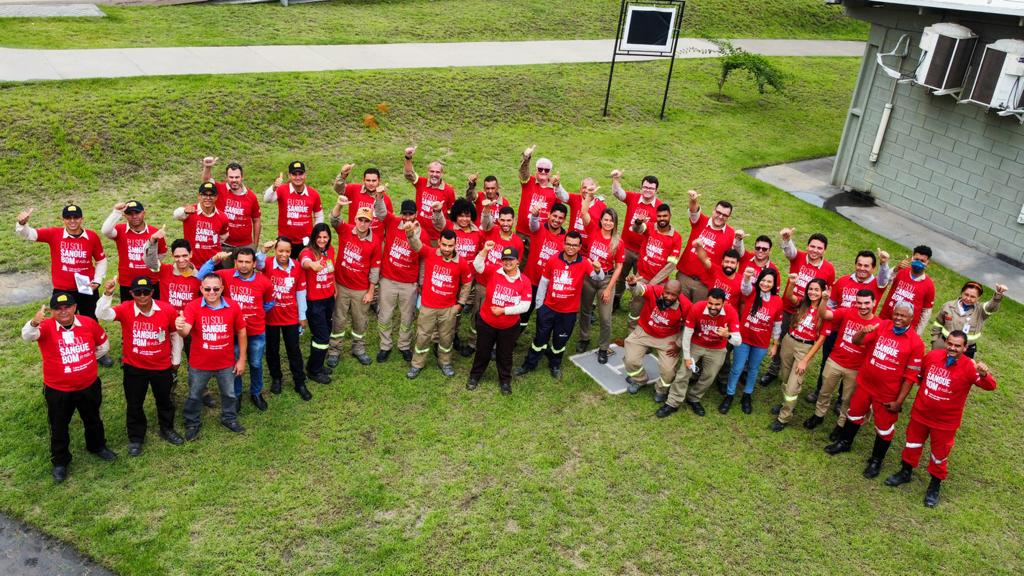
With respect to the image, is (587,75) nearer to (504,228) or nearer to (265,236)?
(265,236)

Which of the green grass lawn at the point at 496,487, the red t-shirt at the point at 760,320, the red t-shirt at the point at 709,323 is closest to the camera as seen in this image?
the green grass lawn at the point at 496,487

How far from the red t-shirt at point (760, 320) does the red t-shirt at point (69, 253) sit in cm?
702

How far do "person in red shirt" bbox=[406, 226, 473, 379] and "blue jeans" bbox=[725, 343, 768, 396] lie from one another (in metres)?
3.17

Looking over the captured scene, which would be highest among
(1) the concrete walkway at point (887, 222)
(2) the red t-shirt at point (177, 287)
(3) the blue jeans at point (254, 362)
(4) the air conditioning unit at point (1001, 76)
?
(4) the air conditioning unit at point (1001, 76)

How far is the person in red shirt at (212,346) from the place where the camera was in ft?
23.4

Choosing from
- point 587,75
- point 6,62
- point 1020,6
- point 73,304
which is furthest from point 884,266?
point 6,62

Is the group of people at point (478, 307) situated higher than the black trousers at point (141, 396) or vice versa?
the group of people at point (478, 307)

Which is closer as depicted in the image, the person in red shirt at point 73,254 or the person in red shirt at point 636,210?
the person in red shirt at point 73,254

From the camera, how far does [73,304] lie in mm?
6566

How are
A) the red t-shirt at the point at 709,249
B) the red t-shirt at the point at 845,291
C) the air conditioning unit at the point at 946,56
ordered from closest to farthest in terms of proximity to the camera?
the red t-shirt at the point at 845,291 → the red t-shirt at the point at 709,249 → the air conditioning unit at the point at 946,56

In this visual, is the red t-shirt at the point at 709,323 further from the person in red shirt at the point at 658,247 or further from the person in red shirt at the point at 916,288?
the person in red shirt at the point at 916,288

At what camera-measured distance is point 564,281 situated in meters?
8.62

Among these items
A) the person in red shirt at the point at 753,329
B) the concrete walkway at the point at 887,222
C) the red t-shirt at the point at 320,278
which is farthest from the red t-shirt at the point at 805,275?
the red t-shirt at the point at 320,278

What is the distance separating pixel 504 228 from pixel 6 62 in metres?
12.2
